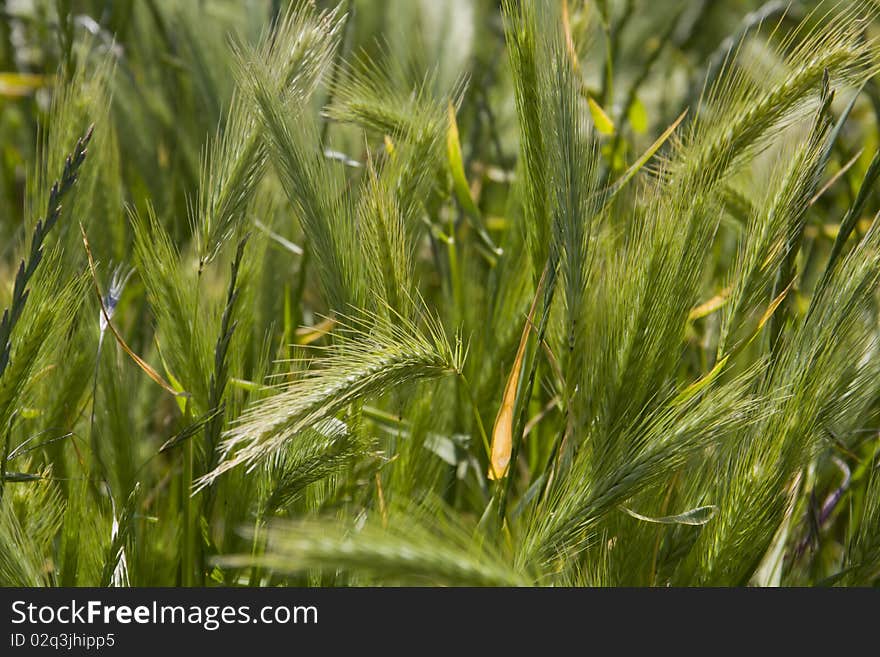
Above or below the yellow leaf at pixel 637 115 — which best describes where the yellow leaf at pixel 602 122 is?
below

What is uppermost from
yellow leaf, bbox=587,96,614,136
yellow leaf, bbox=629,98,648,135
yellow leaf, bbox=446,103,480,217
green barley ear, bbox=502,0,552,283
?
yellow leaf, bbox=629,98,648,135

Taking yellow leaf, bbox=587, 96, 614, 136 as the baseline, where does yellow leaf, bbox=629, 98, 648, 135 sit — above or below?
above

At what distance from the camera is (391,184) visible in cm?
72

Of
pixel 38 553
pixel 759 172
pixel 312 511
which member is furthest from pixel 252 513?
pixel 759 172

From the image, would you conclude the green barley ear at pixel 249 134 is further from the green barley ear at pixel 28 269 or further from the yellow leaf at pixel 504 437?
the yellow leaf at pixel 504 437

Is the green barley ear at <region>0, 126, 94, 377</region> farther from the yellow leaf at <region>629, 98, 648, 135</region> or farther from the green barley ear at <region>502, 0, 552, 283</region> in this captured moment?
the yellow leaf at <region>629, 98, 648, 135</region>

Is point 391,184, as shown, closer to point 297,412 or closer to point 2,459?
point 297,412

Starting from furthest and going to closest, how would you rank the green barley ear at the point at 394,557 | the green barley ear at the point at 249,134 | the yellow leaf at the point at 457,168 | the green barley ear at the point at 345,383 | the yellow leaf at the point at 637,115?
1. the yellow leaf at the point at 637,115
2. the yellow leaf at the point at 457,168
3. the green barley ear at the point at 249,134
4. the green barley ear at the point at 345,383
5. the green barley ear at the point at 394,557

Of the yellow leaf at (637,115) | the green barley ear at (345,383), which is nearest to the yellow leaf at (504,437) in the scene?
the green barley ear at (345,383)

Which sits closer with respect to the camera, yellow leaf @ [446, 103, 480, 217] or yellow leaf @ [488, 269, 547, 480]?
yellow leaf @ [488, 269, 547, 480]

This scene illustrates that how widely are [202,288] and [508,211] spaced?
14.4 inches

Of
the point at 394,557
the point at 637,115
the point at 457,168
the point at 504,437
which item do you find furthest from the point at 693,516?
the point at 637,115

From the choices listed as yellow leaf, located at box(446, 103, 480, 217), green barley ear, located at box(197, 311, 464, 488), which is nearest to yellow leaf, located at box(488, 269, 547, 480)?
green barley ear, located at box(197, 311, 464, 488)

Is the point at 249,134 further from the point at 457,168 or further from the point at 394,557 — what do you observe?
the point at 394,557
